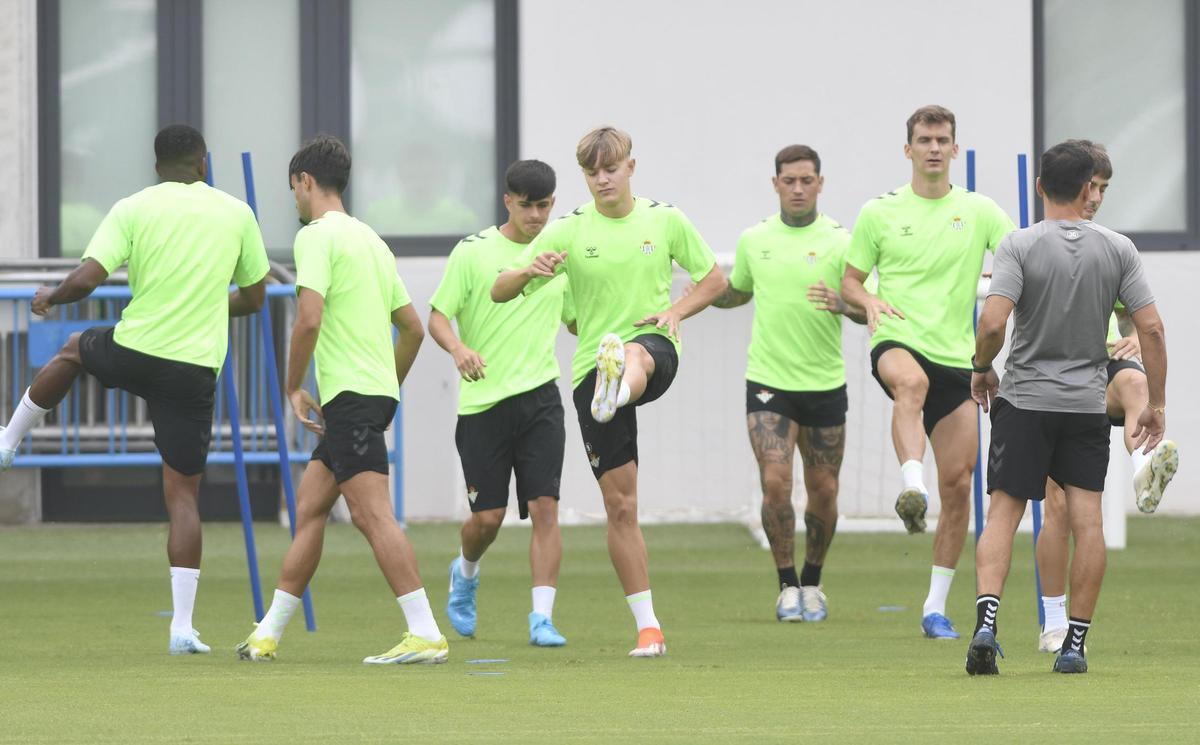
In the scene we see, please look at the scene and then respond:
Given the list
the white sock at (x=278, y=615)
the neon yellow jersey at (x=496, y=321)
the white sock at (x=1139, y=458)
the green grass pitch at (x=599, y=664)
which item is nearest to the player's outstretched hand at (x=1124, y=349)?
the white sock at (x=1139, y=458)

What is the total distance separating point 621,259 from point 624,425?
0.63 metres

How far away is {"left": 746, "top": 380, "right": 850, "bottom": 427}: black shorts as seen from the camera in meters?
9.83

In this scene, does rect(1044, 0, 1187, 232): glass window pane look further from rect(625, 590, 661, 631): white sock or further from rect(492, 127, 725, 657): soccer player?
rect(625, 590, 661, 631): white sock

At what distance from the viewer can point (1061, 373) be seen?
270 inches

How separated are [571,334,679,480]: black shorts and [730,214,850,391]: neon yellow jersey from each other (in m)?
2.00

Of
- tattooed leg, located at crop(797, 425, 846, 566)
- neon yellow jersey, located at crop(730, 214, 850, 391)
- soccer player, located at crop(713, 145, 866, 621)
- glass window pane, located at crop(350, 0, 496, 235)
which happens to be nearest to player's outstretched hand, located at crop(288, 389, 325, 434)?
soccer player, located at crop(713, 145, 866, 621)

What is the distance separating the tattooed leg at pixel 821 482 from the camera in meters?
9.82

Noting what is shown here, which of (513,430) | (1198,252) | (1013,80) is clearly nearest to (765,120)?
(1013,80)

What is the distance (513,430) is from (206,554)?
15.5 ft

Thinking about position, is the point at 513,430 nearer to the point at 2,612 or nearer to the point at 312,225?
the point at 312,225

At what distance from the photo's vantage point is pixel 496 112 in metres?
15.6

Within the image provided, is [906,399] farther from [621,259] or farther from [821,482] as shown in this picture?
[821,482]

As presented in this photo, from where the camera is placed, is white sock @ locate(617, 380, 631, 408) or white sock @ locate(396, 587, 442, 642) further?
white sock @ locate(617, 380, 631, 408)

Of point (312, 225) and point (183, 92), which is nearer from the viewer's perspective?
point (312, 225)
